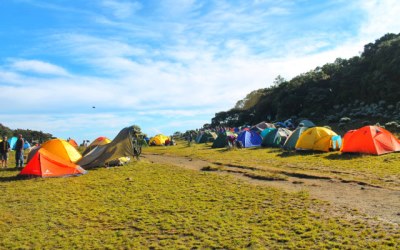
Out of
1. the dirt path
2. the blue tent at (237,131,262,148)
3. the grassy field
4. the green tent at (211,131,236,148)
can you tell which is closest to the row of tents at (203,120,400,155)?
the blue tent at (237,131,262,148)

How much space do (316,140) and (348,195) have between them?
12.8m

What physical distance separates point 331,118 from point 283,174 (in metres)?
41.0

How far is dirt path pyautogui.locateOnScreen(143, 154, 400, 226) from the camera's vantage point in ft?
32.5

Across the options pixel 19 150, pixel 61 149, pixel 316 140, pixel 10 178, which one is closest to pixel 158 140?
pixel 61 149

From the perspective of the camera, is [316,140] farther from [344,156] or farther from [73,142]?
[73,142]

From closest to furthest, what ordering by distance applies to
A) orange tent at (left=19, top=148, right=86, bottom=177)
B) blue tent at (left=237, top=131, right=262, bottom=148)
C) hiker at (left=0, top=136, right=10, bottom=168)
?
orange tent at (left=19, top=148, right=86, bottom=177) → hiker at (left=0, top=136, right=10, bottom=168) → blue tent at (left=237, top=131, right=262, bottom=148)

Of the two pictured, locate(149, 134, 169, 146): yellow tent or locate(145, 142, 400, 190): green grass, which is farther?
locate(149, 134, 169, 146): yellow tent

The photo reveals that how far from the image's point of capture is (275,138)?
3206cm

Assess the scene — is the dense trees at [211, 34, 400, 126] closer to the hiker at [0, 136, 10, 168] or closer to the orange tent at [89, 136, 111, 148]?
the orange tent at [89, 136, 111, 148]

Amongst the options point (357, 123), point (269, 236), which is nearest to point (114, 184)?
point (269, 236)

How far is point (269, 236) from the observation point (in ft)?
27.5

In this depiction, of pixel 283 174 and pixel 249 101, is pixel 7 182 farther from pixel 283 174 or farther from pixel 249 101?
pixel 249 101

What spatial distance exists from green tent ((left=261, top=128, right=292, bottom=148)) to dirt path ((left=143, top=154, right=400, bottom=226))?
15646 millimetres

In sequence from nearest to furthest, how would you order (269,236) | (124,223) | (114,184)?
1. (269,236)
2. (124,223)
3. (114,184)
